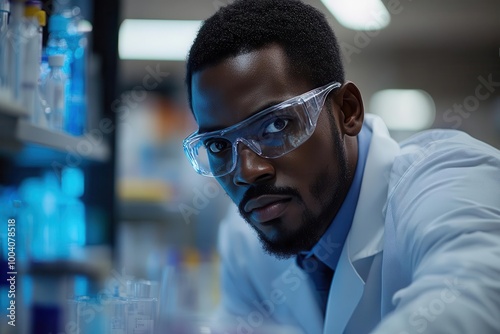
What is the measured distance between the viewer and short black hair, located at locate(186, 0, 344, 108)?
1.51 m

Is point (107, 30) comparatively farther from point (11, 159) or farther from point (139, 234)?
point (139, 234)

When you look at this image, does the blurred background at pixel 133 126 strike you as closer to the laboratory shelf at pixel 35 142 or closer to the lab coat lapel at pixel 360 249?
the laboratory shelf at pixel 35 142

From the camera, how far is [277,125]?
1.46 m

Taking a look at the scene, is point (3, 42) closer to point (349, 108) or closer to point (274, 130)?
point (274, 130)

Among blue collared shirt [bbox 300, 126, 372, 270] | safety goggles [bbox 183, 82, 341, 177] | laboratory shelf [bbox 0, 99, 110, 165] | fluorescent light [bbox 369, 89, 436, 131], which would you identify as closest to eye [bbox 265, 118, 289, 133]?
safety goggles [bbox 183, 82, 341, 177]

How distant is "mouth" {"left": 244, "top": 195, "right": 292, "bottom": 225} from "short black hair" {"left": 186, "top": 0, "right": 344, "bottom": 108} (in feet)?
A: 1.01

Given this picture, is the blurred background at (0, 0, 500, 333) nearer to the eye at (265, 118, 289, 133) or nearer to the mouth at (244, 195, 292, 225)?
the mouth at (244, 195, 292, 225)

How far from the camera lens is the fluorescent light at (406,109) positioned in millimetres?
8188

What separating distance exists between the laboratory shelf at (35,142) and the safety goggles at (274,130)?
1.48ft

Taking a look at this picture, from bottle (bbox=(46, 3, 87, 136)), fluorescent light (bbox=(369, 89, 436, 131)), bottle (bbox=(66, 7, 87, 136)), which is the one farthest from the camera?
fluorescent light (bbox=(369, 89, 436, 131))

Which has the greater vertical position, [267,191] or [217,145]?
[217,145]

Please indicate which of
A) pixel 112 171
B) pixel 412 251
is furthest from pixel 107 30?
pixel 412 251

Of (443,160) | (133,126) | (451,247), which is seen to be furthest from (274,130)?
(133,126)

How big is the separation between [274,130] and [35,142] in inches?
28.1
